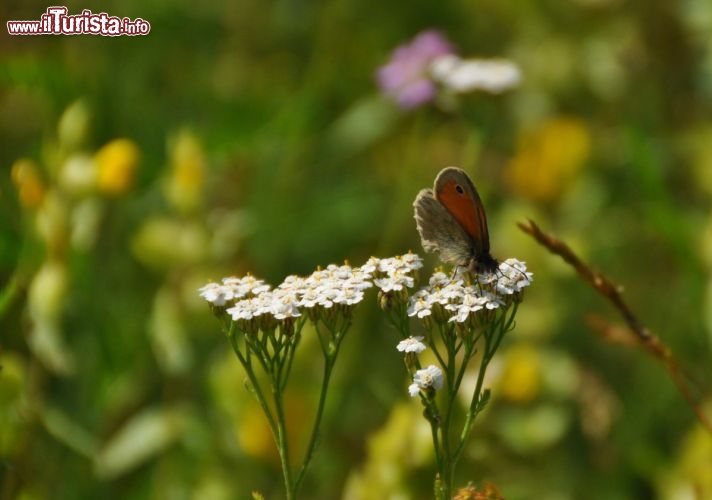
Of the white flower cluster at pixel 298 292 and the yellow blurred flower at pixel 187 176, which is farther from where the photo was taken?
the yellow blurred flower at pixel 187 176

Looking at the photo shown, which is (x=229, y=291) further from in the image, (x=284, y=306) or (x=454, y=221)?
(x=454, y=221)

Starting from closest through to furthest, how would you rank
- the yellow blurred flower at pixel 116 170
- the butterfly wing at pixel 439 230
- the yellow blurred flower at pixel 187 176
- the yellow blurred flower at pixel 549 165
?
the butterfly wing at pixel 439 230 → the yellow blurred flower at pixel 116 170 → the yellow blurred flower at pixel 187 176 → the yellow blurred flower at pixel 549 165

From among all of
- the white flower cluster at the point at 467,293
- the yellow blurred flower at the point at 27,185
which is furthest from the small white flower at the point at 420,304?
the yellow blurred flower at the point at 27,185

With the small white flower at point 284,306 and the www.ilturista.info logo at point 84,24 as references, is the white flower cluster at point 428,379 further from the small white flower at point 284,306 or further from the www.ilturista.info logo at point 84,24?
the www.ilturista.info logo at point 84,24

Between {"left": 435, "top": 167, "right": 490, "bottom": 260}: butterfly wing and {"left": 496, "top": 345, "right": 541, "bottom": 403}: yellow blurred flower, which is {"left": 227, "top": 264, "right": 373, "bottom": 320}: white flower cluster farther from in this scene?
{"left": 496, "top": 345, "right": 541, "bottom": 403}: yellow blurred flower

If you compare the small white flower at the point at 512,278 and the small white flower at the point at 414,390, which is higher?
the small white flower at the point at 512,278

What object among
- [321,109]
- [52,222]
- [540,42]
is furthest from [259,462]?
[540,42]

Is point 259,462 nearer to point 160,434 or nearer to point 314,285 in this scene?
point 160,434
